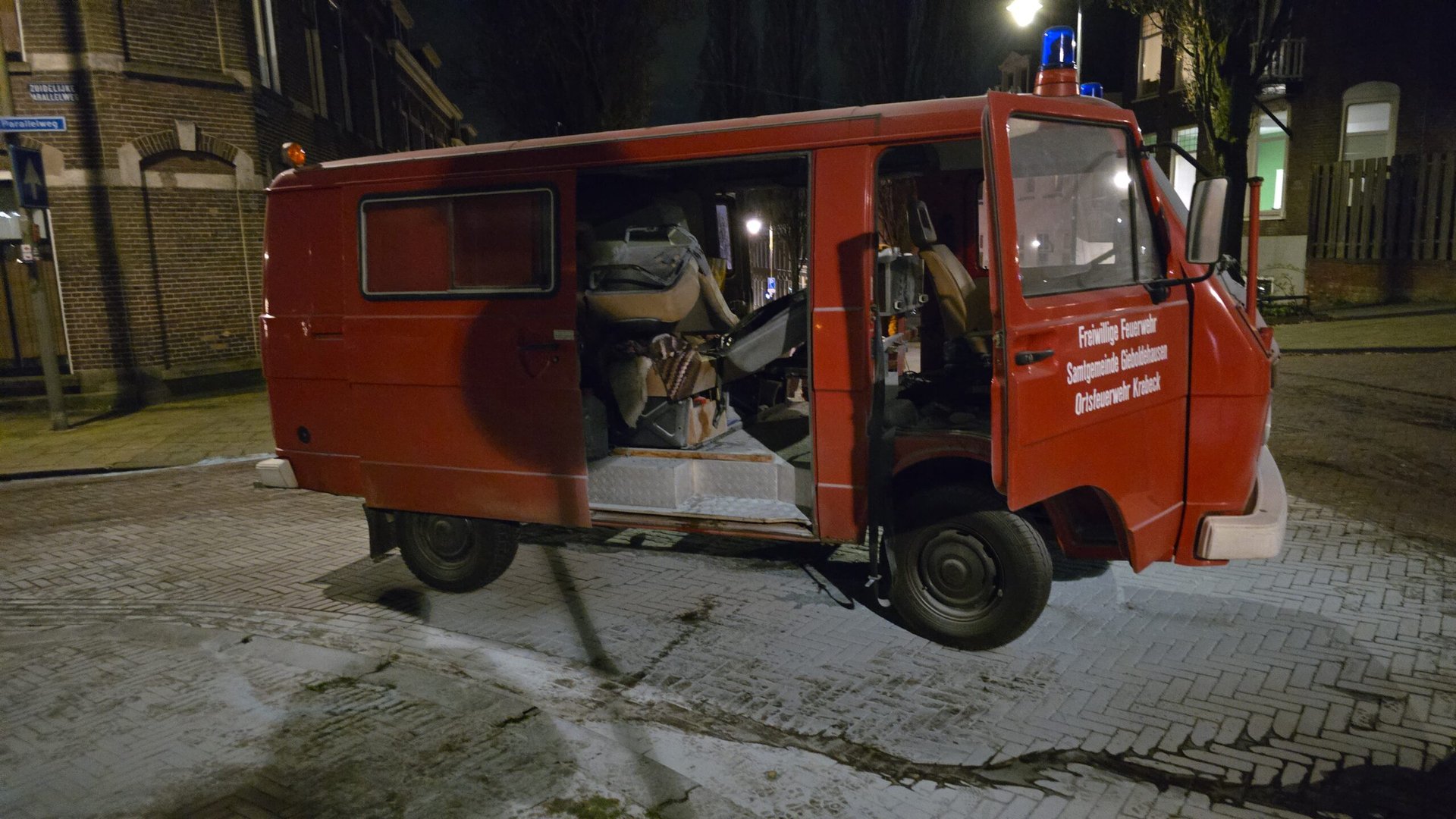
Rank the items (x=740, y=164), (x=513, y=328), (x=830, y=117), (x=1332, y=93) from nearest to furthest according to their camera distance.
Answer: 1. (x=830, y=117)
2. (x=513, y=328)
3. (x=740, y=164)
4. (x=1332, y=93)

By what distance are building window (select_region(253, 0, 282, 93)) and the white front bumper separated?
16584 mm

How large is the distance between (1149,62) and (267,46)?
828 inches

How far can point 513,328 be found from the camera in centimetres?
518

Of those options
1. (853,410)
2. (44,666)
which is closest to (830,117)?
(853,410)

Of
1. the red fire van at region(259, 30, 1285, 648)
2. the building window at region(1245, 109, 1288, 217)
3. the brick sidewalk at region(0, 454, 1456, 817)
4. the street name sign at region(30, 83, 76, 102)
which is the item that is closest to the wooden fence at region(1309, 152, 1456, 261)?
the building window at region(1245, 109, 1288, 217)

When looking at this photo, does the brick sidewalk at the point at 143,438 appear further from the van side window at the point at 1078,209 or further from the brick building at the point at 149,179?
the van side window at the point at 1078,209

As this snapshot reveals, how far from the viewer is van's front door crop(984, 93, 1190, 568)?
12.3 feet

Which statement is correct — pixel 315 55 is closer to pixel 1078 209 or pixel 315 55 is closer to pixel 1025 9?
pixel 1025 9

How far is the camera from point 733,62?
29312 mm

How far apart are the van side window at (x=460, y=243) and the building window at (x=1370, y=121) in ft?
65.4

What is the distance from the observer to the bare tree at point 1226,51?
586 inches

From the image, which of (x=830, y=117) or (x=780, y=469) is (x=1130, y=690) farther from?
(x=830, y=117)

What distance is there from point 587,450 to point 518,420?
1.38ft

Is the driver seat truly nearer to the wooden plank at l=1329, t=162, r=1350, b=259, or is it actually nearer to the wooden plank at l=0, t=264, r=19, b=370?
the wooden plank at l=0, t=264, r=19, b=370
